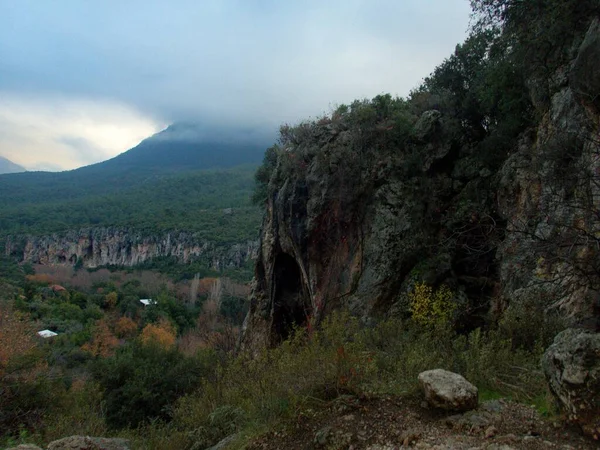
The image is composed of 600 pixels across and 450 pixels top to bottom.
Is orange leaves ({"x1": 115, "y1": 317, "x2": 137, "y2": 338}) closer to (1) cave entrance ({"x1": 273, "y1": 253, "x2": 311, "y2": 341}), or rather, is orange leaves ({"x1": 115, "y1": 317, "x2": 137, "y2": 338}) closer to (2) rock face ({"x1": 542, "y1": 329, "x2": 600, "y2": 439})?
(1) cave entrance ({"x1": 273, "y1": 253, "x2": 311, "y2": 341})

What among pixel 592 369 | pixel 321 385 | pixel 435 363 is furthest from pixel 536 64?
pixel 321 385

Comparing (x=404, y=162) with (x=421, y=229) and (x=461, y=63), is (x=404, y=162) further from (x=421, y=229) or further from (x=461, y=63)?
(x=461, y=63)

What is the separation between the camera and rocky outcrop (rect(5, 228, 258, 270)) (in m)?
67.3

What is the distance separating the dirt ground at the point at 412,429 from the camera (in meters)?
3.21

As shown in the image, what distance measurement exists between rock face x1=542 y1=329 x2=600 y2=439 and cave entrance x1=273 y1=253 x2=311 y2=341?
12782 millimetres

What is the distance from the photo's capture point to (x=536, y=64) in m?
9.09

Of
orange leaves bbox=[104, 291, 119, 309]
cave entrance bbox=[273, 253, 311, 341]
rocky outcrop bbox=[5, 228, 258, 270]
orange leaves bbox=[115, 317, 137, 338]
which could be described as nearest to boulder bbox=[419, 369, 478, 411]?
cave entrance bbox=[273, 253, 311, 341]

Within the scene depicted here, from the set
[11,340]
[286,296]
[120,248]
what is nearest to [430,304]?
[286,296]

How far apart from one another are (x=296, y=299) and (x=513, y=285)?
9.50 meters

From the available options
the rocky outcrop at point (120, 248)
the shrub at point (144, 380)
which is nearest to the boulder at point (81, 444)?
the shrub at point (144, 380)

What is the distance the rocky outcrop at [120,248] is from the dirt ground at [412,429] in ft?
198

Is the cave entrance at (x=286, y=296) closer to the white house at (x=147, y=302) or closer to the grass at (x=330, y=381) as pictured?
the grass at (x=330, y=381)

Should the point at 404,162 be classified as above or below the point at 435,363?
above

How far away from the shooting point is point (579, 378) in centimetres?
309
